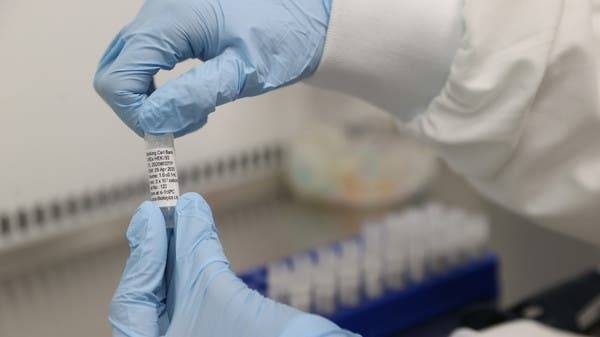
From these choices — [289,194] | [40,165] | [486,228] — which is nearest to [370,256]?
[486,228]

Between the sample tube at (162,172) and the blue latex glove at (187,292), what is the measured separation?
0.04 feet

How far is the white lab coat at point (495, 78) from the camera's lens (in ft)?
3.16

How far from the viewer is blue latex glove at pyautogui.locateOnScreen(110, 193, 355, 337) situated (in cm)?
76

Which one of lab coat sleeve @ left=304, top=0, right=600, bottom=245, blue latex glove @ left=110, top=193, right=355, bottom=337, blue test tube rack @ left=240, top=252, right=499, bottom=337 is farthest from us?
blue test tube rack @ left=240, top=252, right=499, bottom=337

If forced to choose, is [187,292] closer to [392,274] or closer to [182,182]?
[392,274]

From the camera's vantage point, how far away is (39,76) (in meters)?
1.35

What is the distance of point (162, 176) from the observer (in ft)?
2.67

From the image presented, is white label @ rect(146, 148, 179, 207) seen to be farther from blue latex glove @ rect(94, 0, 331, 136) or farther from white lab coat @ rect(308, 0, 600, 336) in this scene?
white lab coat @ rect(308, 0, 600, 336)

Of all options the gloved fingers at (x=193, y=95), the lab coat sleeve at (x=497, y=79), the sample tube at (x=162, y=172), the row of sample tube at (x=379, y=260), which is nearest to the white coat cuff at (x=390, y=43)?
the lab coat sleeve at (x=497, y=79)

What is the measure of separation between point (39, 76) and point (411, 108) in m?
0.69

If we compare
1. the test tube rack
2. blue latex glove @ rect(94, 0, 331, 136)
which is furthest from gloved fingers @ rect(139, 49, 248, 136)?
the test tube rack

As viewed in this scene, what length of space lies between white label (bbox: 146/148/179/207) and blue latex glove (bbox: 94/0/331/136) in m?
0.03

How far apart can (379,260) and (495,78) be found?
47 cm

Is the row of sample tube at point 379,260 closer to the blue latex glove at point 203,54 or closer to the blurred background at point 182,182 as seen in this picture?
the blurred background at point 182,182
